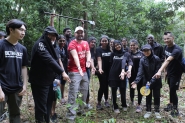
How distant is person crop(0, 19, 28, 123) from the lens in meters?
2.88

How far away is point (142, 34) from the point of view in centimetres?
1402

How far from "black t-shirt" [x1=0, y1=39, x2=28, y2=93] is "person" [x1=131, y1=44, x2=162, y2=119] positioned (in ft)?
9.35

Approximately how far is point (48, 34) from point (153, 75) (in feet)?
9.17

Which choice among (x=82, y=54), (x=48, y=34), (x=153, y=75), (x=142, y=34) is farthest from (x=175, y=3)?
(x=48, y=34)

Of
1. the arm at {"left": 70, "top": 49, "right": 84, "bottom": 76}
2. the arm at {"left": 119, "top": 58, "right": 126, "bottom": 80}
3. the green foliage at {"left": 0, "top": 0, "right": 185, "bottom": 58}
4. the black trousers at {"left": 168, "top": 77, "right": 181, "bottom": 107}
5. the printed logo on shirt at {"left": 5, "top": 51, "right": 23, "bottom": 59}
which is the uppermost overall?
the green foliage at {"left": 0, "top": 0, "right": 185, "bottom": 58}

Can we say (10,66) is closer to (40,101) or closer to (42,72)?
(42,72)

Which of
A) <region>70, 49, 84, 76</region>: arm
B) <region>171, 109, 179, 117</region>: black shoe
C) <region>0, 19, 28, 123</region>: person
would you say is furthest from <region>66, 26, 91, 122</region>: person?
<region>171, 109, 179, 117</region>: black shoe

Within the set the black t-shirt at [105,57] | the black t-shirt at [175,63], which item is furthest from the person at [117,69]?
the black t-shirt at [175,63]

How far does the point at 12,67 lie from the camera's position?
2953mm

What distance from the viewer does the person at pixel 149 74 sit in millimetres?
4821

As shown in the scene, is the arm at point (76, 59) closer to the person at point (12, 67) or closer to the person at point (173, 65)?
Answer: the person at point (12, 67)

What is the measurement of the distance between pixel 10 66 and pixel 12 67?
1.4 inches

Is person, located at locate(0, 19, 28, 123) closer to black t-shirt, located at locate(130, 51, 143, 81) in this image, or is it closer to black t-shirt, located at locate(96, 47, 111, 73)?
black t-shirt, located at locate(96, 47, 111, 73)

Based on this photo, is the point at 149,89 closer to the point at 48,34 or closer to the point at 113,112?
the point at 113,112
